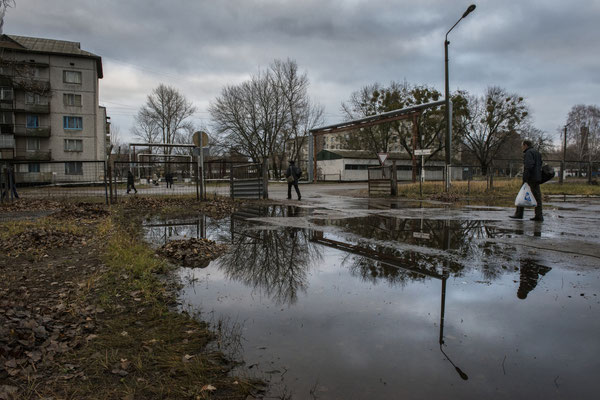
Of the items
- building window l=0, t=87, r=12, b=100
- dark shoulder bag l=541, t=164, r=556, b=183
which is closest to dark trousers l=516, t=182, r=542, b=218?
dark shoulder bag l=541, t=164, r=556, b=183

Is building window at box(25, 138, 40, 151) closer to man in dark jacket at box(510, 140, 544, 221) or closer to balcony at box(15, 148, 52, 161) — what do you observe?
balcony at box(15, 148, 52, 161)

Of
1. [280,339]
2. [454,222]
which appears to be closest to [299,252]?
[280,339]

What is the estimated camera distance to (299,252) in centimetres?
633

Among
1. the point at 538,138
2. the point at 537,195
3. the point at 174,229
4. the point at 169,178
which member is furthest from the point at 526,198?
the point at 538,138

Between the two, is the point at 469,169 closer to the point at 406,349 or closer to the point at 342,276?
the point at 342,276

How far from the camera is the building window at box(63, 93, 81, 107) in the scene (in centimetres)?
4325

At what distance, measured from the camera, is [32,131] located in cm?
4219

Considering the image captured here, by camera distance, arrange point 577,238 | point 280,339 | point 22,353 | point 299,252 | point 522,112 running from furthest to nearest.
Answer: point 522,112
point 577,238
point 299,252
point 280,339
point 22,353

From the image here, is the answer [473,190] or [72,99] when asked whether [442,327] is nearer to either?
[473,190]

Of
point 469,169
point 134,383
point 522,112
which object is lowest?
point 134,383

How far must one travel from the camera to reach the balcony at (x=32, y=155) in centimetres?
4224

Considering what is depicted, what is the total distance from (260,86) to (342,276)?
45.6 metres

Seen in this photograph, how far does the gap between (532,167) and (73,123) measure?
47.3 metres

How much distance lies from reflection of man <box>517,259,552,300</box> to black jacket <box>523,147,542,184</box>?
5.18m
